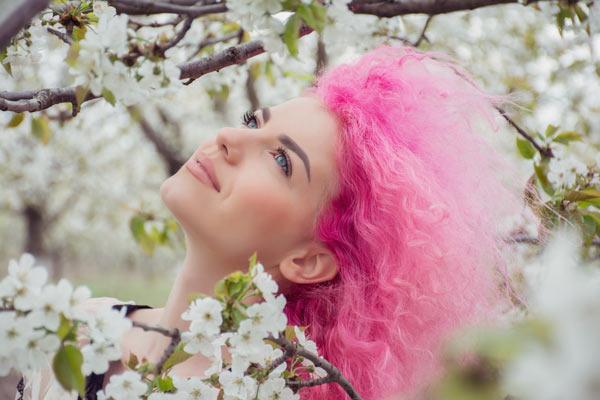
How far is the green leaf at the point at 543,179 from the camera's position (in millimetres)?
1779

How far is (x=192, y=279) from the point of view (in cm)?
154

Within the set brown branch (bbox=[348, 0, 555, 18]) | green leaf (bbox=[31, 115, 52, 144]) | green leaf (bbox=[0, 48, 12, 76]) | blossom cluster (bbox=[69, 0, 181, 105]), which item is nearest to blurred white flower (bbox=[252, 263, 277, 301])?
blossom cluster (bbox=[69, 0, 181, 105])

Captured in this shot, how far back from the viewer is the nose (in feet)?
5.00

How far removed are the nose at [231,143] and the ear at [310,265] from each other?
25 cm

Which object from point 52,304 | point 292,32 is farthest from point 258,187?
point 52,304

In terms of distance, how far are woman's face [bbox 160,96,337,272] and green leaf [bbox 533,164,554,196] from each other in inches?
22.7

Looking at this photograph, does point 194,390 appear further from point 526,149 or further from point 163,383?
point 526,149

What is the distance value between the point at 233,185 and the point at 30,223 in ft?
27.0

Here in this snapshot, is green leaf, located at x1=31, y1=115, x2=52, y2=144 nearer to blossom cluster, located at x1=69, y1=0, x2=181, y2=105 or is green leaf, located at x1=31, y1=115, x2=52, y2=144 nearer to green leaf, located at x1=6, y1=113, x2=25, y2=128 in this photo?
green leaf, located at x1=6, y1=113, x2=25, y2=128

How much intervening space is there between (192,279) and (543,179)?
0.93m

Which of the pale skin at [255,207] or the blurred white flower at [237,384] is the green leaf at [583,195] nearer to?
the pale skin at [255,207]

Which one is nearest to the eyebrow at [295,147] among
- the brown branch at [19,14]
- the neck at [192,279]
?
the neck at [192,279]

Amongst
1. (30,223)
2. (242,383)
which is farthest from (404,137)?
(30,223)

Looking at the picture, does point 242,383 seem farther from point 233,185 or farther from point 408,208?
point 408,208
